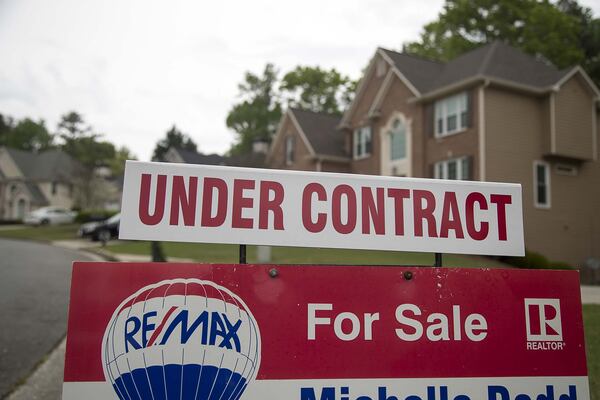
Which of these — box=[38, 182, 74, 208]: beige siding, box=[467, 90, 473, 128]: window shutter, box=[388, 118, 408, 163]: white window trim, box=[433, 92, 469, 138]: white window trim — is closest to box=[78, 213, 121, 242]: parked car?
box=[388, 118, 408, 163]: white window trim

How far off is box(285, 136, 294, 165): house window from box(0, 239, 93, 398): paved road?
16129 mm

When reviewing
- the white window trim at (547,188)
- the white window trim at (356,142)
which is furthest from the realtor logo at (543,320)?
the white window trim at (356,142)

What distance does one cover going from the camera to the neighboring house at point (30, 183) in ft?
169

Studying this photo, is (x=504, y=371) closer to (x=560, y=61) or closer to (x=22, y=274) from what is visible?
(x=22, y=274)

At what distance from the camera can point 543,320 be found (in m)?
2.20

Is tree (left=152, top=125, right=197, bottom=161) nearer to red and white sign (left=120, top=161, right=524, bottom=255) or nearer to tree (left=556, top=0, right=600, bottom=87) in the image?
tree (left=556, top=0, right=600, bottom=87)

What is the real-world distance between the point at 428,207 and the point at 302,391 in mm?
993

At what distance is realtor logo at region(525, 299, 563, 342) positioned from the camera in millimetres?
2189

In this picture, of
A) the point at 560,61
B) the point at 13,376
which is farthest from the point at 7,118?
the point at 13,376

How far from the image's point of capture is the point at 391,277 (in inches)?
85.5

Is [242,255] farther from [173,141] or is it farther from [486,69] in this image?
[173,141]

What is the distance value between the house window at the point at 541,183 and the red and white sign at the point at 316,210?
1921 cm

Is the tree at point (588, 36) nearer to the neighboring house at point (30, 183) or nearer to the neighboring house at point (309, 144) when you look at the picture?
the neighboring house at point (309, 144)

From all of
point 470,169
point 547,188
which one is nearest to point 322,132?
point 470,169
